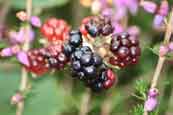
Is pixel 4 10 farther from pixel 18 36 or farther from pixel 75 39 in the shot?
pixel 75 39

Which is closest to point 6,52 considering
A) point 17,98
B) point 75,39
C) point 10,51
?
point 10,51

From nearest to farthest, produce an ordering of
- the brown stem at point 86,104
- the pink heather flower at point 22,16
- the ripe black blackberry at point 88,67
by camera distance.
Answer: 1. the ripe black blackberry at point 88,67
2. the pink heather flower at point 22,16
3. the brown stem at point 86,104

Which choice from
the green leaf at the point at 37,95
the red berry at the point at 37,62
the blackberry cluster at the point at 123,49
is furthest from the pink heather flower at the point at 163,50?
the green leaf at the point at 37,95

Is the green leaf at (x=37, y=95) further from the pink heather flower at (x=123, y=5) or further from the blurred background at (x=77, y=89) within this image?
the pink heather flower at (x=123, y=5)

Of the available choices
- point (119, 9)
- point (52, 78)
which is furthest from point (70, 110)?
point (119, 9)

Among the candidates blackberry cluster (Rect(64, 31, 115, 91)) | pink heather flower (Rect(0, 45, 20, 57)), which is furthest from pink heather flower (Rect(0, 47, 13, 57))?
blackberry cluster (Rect(64, 31, 115, 91))
